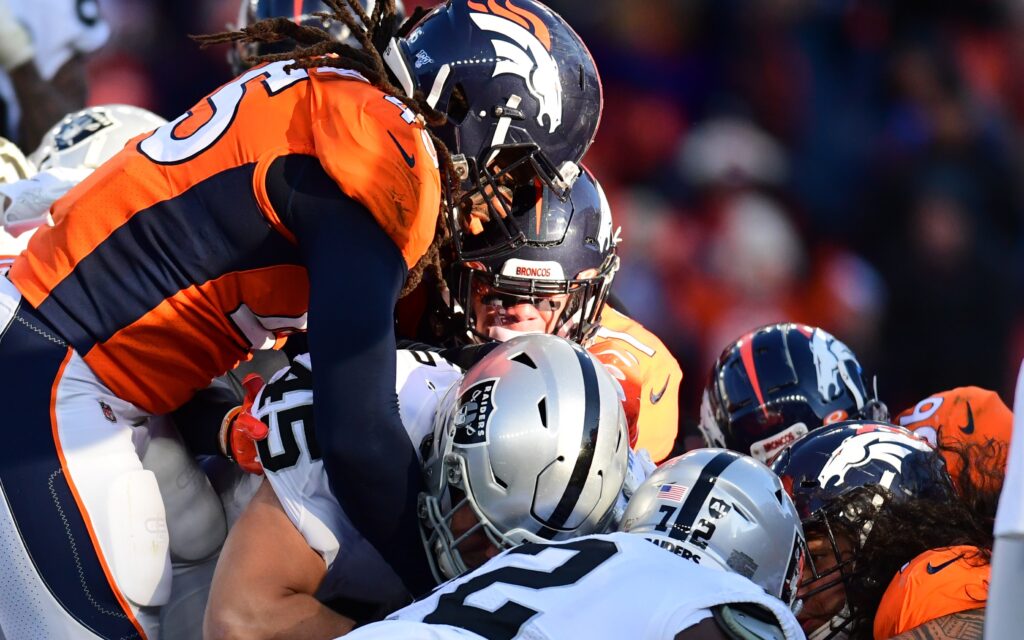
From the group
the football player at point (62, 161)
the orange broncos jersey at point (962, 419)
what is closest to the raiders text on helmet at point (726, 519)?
the orange broncos jersey at point (962, 419)

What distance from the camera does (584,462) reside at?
2.55 m

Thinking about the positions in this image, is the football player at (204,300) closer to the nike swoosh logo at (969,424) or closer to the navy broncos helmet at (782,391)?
the navy broncos helmet at (782,391)

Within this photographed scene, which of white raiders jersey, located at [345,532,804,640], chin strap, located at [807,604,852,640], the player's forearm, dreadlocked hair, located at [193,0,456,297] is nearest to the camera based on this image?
white raiders jersey, located at [345,532,804,640]

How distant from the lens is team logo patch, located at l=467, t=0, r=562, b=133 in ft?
10.7

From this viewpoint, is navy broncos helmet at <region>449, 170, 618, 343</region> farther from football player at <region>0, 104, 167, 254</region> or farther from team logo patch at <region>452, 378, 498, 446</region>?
football player at <region>0, 104, 167, 254</region>

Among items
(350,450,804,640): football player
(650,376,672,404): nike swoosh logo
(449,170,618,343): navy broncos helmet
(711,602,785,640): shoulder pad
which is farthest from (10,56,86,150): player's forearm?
(711,602,785,640): shoulder pad

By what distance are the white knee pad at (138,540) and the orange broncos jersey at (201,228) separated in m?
0.22

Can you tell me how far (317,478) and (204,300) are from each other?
0.50 metres

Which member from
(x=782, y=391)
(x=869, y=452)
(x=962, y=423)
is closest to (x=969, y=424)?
(x=962, y=423)

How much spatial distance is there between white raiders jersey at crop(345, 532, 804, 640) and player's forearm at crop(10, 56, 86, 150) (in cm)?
514

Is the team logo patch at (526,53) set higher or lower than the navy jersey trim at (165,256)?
higher

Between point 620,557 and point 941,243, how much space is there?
4.73 meters

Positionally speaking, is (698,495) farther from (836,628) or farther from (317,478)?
(317,478)

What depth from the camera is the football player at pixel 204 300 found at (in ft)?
8.58
